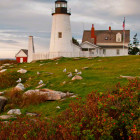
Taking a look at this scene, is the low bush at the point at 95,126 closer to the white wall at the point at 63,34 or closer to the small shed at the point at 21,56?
the white wall at the point at 63,34

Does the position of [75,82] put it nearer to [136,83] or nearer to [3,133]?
[136,83]

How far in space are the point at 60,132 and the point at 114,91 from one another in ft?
10.7

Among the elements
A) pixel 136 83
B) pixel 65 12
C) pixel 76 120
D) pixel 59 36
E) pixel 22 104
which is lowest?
pixel 22 104

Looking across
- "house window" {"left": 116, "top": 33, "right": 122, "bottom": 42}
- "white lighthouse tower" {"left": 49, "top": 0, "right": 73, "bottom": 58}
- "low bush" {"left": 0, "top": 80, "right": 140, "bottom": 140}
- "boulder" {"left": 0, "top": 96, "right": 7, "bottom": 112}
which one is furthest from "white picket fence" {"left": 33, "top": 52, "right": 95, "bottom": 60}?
"low bush" {"left": 0, "top": 80, "right": 140, "bottom": 140}

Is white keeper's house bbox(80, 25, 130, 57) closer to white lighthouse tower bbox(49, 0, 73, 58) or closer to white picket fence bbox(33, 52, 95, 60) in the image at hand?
white picket fence bbox(33, 52, 95, 60)

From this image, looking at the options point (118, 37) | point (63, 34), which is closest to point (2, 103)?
point (63, 34)

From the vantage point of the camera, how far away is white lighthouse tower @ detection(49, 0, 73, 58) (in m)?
39.0

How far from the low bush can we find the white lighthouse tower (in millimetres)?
32743

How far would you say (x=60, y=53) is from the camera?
39156mm

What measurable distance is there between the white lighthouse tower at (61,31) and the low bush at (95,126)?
32743mm

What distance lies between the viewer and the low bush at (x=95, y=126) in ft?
18.2

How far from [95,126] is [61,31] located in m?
Result: 34.2

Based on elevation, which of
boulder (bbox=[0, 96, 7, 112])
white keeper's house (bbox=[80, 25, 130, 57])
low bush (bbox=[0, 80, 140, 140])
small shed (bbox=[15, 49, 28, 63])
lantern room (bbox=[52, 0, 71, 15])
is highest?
lantern room (bbox=[52, 0, 71, 15])

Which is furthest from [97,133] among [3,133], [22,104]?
[22,104]
